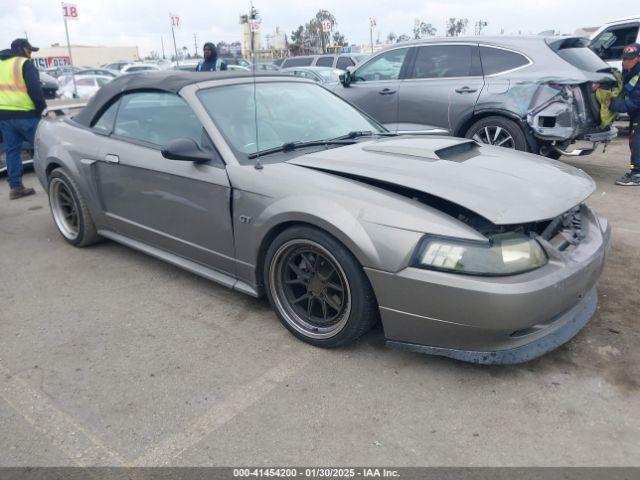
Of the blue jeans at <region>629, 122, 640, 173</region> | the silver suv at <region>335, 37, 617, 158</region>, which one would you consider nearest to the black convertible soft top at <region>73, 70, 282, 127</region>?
the silver suv at <region>335, 37, 617, 158</region>

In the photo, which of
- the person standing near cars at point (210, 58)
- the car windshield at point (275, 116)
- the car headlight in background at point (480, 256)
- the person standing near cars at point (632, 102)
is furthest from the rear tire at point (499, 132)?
the person standing near cars at point (210, 58)

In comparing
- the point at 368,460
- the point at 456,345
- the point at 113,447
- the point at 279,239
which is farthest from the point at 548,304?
the point at 113,447

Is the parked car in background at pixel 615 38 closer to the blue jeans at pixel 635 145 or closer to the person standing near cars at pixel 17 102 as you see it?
the blue jeans at pixel 635 145

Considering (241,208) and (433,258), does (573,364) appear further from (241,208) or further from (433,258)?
(241,208)

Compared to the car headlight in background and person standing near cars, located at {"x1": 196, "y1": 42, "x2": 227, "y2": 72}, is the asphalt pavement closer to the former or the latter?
the car headlight in background

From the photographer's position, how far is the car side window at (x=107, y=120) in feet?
13.7

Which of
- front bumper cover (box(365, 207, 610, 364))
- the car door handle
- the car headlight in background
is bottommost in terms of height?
front bumper cover (box(365, 207, 610, 364))

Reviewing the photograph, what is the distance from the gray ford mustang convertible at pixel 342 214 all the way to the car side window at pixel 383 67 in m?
3.34

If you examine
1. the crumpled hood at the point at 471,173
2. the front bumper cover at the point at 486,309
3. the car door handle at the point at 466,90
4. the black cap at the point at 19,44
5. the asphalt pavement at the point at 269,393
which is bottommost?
the asphalt pavement at the point at 269,393

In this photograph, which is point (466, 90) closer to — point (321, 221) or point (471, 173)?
point (471, 173)

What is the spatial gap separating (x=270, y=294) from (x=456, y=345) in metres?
1.15

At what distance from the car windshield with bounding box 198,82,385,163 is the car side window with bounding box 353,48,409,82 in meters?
3.45

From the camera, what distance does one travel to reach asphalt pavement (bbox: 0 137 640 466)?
221 centimetres

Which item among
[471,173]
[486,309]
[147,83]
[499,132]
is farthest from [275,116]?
[499,132]
